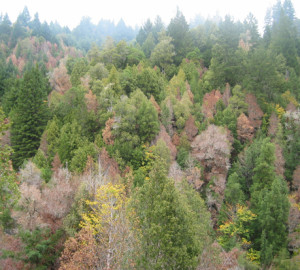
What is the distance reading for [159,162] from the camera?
15273 mm

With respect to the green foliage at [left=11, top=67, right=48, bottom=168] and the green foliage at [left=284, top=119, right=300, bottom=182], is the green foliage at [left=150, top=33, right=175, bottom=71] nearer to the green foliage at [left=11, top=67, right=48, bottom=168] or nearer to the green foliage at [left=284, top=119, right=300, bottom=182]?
the green foliage at [left=11, top=67, right=48, bottom=168]

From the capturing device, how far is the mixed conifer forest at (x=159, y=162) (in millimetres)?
15055

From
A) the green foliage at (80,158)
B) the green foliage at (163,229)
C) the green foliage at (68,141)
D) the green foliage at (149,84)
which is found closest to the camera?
the green foliage at (163,229)

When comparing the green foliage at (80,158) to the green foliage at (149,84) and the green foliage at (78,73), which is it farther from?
the green foliage at (78,73)

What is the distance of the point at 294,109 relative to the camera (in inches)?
1491

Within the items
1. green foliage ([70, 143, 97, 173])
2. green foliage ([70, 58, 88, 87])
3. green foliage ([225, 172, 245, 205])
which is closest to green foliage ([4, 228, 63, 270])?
green foliage ([70, 143, 97, 173])

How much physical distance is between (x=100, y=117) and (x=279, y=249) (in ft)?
92.0

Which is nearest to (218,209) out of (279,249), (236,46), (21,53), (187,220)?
(279,249)

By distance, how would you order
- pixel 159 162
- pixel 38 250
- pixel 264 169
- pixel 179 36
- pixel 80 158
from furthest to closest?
1. pixel 179 36
2. pixel 80 158
3. pixel 264 169
4. pixel 38 250
5. pixel 159 162

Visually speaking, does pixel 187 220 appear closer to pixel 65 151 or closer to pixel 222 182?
pixel 222 182

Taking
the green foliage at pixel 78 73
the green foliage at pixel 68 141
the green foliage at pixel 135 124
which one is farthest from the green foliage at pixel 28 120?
the green foliage at pixel 135 124

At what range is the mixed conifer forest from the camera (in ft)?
49.4

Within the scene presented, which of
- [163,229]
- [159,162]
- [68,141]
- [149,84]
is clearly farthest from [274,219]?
[149,84]

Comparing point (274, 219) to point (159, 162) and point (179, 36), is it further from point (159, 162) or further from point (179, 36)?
point (179, 36)
